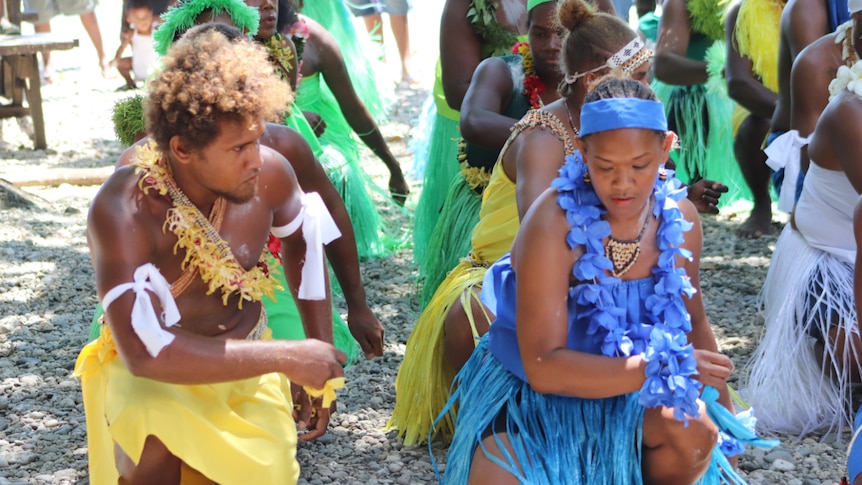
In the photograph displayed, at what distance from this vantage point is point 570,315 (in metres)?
2.53

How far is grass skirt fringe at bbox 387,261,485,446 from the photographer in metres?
3.31

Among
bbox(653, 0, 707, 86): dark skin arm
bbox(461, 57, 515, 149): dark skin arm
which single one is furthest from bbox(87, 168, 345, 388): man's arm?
bbox(653, 0, 707, 86): dark skin arm

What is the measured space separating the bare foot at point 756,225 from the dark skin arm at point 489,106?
7.24 feet

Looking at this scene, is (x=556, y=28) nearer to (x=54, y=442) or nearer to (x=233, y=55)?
(x=233, y=55)

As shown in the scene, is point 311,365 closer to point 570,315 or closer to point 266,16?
point 570,315

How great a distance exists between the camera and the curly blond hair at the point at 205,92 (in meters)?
2.36

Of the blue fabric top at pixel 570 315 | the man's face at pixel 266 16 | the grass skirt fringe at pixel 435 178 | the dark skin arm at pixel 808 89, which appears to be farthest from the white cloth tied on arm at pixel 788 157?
the man's face at pixel 266 16

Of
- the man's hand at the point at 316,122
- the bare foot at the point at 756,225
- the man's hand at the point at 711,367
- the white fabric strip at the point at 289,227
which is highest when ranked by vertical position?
the white fabric strip at the point at 289,227

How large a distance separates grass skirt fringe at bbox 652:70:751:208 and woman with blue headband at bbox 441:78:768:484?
3.55 metres

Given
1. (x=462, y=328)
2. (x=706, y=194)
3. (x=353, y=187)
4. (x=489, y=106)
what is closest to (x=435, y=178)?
(x=353, y=187)

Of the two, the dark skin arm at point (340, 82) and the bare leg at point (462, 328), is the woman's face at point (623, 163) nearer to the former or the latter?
the bare leg at point (462, 328)

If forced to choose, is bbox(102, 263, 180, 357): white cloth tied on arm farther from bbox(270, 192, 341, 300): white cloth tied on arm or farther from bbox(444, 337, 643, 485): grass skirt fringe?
bbox(444, 337, 643, 485): grass skirt fringe

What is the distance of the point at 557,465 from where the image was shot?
2531 millimetres

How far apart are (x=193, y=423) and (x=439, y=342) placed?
1.00 metres
